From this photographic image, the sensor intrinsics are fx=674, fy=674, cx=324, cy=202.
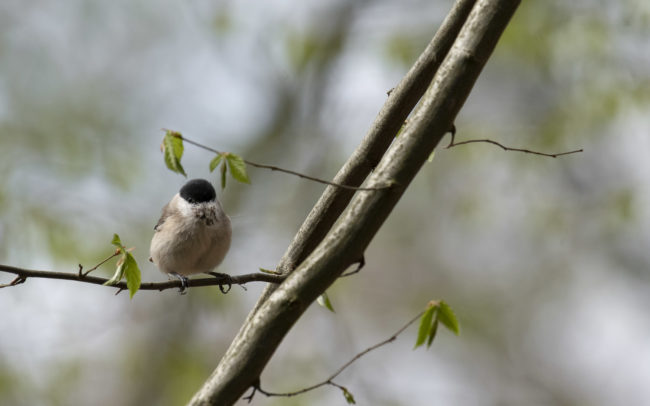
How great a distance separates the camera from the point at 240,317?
377 inches

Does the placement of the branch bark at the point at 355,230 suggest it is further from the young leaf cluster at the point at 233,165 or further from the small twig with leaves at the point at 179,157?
the young leaf cluster at the point at 233,165

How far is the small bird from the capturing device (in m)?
3.54

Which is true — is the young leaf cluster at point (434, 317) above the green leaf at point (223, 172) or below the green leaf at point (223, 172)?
below

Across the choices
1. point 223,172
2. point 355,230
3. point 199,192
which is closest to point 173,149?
point 223,172

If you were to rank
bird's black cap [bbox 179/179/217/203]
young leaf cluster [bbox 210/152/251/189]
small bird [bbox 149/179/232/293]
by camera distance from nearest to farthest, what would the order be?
young leaf cluster [bbox 210/152/251/189], small bird [bbox 149/179/232/293], bird's black cap [bbox 179/179/217/203]

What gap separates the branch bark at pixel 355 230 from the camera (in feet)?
5.74

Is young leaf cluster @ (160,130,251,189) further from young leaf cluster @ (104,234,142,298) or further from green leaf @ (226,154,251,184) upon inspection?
young leaf cluster @ (104,234,142,298)

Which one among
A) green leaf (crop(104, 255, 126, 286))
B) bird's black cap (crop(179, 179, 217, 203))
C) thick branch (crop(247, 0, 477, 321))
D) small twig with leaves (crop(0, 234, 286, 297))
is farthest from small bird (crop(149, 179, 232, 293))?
green leaf (crop(104, 255, 126, 286))

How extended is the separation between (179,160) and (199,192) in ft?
6.23

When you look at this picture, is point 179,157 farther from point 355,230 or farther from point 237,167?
point 355,230

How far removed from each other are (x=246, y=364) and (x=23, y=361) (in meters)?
7.34

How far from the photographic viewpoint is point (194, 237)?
353 cm

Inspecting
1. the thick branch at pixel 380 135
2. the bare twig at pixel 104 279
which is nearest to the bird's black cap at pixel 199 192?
the bare twig at pixel 104 279

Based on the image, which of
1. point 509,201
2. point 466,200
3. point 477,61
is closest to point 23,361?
point 466,200
